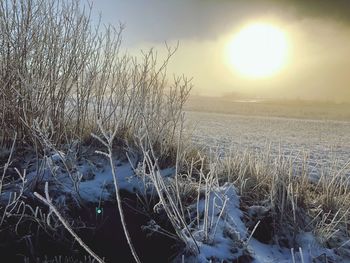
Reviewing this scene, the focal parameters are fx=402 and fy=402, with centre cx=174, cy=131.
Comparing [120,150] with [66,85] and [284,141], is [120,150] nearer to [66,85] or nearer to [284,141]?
[66,85]

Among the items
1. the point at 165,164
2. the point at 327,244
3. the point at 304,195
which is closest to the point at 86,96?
the point at 165,164

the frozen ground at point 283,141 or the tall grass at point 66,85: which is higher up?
the tall grass at point 66,85

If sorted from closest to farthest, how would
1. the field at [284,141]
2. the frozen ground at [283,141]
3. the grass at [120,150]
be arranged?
the grass at [120,150], the field at [284,141], the frozen ground at [283,141]

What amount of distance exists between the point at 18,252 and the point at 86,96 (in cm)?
296

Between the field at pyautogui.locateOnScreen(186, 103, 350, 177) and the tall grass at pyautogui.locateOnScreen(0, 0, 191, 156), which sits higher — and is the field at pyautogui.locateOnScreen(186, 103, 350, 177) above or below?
below

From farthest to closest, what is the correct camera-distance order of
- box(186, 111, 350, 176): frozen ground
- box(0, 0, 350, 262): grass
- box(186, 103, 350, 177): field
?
box(186, 111, 350, 176): frozen ground
box(186, 103, 350, 177): field
box(0, 0, 350, 262): grass

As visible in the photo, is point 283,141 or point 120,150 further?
point 283,141

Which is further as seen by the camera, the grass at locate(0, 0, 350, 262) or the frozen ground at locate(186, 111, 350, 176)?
the frozen ground at locate(186, 111, 350, 176)

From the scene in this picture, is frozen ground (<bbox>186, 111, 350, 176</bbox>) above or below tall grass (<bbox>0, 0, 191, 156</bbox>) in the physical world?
below

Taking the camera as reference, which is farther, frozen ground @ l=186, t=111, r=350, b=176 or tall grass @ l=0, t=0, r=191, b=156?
frozen ground @ l=186, t=111, r=350, b=176

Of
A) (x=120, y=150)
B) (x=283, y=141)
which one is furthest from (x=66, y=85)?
(x=283, y=141)

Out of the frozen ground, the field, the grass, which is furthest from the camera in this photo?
the frozen ground

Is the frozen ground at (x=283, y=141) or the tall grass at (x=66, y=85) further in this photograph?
the frozen ground at (x=283, y=141)

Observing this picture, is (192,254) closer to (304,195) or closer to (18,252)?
(18,252)
